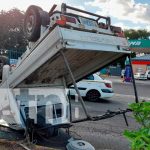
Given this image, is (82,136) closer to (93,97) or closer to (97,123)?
(97,123)

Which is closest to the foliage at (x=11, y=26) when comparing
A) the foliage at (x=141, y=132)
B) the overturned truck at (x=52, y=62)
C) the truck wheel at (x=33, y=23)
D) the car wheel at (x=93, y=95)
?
the car wheel at (x=93, y=95)

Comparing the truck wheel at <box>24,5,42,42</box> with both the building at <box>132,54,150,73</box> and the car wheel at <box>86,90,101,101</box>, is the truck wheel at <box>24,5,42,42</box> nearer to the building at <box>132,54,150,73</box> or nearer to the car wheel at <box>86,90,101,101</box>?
the car wheel at <box>86,90,101,101</box>

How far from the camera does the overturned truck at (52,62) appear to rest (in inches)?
208

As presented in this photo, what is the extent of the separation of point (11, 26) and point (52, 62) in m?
39.6

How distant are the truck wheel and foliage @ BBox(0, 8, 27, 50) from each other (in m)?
35.2

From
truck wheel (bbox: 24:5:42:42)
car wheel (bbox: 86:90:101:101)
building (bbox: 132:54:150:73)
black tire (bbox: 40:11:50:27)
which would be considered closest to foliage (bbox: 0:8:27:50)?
building (bbox: 132:54:150:73)

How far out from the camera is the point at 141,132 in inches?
110

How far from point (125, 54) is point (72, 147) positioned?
2087mm

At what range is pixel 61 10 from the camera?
5.51m

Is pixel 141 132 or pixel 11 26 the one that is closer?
pixel 141 132

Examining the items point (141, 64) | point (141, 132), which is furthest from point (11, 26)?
point (141, 132)

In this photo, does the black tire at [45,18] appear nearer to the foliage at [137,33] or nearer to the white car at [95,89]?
the white car at [95,89]

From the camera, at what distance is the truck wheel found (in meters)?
5.52

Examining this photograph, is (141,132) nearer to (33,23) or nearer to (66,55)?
(66,55)
